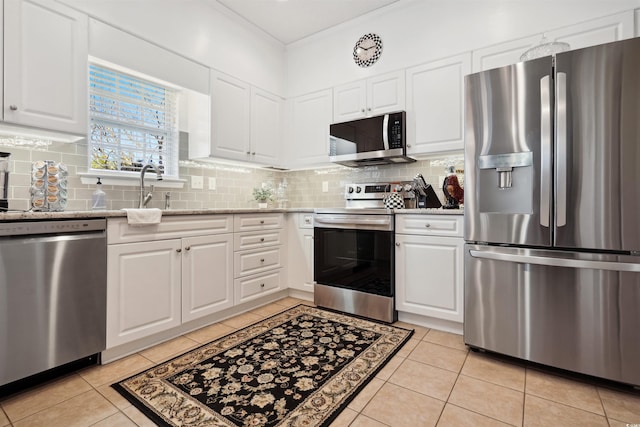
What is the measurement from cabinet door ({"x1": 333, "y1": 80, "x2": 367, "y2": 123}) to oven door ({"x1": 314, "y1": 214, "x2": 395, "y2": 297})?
1.07 m

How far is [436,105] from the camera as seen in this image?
268 cm

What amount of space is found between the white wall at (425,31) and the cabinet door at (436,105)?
0.11 metres

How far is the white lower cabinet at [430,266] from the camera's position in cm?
229

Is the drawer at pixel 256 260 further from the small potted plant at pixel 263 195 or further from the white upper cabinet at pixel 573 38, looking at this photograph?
the white upper cabinet at pixel 573 38

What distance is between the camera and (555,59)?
1723 mm

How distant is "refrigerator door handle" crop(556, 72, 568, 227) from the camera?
1.69 meters

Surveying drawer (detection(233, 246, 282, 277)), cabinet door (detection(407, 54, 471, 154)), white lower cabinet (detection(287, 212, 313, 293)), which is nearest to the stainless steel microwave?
cabinet door (detection(407, 54, 471, 154))

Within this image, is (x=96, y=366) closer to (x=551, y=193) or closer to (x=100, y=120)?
(x=100, y=120)

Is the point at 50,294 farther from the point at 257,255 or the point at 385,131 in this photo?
the point at 385,131

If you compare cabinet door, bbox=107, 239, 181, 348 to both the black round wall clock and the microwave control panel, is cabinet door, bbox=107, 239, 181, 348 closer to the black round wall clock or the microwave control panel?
the microwave control panel

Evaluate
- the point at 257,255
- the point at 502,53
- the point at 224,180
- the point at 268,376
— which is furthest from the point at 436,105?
the point at 268,376

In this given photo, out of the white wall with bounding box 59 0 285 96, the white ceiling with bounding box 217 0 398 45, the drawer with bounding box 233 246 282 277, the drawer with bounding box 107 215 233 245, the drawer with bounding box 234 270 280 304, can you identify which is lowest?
the drawer with bounding box 234 270 280 304

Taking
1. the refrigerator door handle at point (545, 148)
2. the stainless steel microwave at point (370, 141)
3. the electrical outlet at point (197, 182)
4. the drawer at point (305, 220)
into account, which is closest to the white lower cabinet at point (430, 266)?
the refrigerator door handle at point (545, 148)

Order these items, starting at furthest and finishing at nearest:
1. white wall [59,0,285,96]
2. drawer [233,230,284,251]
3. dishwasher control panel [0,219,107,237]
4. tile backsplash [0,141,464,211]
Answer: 1. drawer [233,230,284,251]
2. white wall [59,0,285,96]
3. tile backsplash [0,141,464,211]
4. dishwasher control panel [0,219,107,237]
